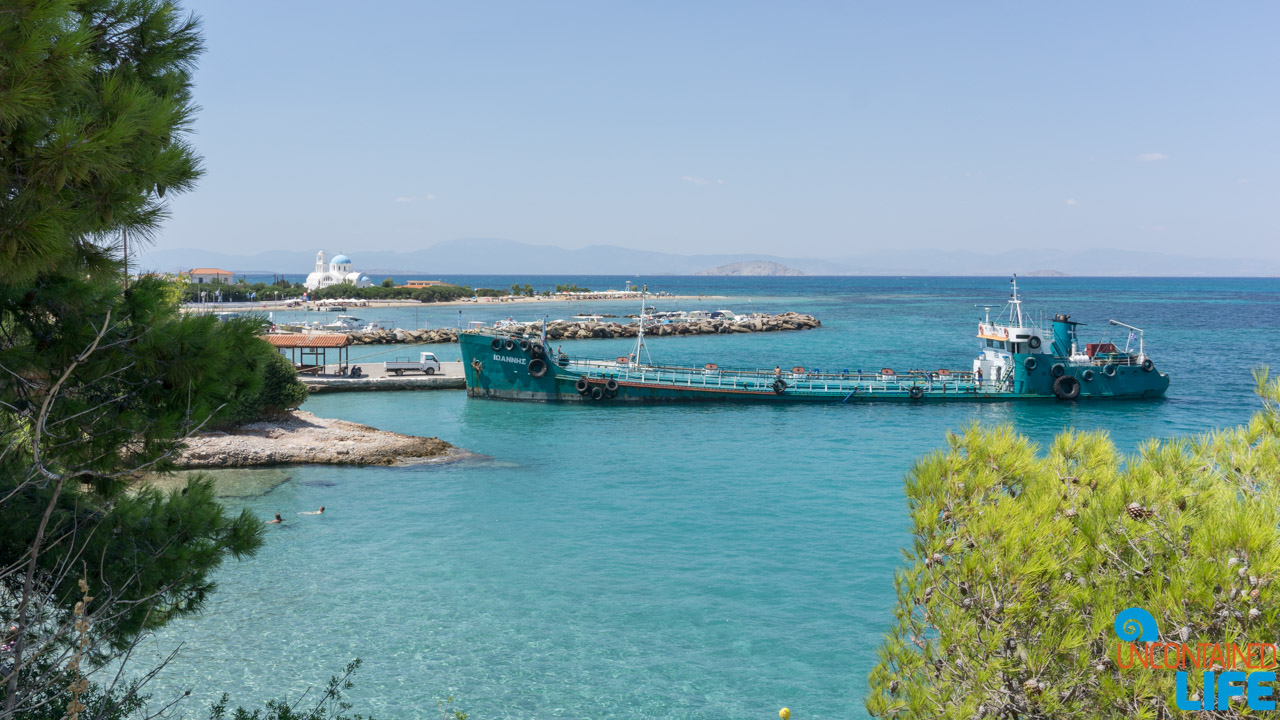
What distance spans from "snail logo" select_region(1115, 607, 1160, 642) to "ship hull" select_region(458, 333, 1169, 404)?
3408 cm

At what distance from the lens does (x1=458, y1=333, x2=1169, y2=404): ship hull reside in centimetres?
3906

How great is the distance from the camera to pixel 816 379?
42.0 meters

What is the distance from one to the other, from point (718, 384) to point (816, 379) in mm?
5390

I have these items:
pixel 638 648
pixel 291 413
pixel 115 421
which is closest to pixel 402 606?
pixel 638 648

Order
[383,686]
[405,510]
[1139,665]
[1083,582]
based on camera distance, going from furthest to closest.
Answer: [405,510] < [383,686] < [1083,582] < [1139,665]

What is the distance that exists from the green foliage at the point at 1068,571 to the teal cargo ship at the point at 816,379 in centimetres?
3316

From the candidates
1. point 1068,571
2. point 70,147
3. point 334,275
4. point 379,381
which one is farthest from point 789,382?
point 334,275

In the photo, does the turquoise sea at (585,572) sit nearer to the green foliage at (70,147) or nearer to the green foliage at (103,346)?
the green foliage at (103,346)

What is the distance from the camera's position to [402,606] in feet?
48.4

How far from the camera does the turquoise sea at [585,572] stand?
12125mm

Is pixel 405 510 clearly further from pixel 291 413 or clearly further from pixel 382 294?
pixel 382 294

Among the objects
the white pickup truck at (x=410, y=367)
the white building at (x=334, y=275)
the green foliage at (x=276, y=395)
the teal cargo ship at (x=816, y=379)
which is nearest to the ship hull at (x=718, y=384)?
the teal cargo ship at (x=816, y=379)

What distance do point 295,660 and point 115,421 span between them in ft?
21.8

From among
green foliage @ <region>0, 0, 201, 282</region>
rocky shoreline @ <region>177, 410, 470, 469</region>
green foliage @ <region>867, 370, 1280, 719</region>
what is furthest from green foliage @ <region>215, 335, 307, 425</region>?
green foliage @ <region>867, 370, 1280, 719</region>
